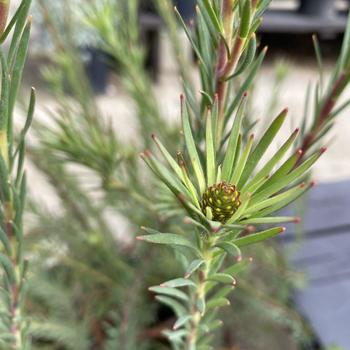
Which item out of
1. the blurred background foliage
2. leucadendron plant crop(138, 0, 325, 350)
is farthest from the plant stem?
the blurred background foliage

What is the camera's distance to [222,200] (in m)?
0.13

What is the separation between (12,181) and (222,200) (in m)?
0.08

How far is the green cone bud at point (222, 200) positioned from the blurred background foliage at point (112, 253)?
0.22m

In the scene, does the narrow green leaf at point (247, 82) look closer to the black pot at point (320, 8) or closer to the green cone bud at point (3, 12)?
the green cone bud at point (3, 12)

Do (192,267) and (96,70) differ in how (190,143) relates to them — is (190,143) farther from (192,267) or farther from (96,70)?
(96,70)

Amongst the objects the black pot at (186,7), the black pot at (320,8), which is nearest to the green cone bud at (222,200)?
the black pot at (186,7)

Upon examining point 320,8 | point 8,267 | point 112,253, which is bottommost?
point 112,253

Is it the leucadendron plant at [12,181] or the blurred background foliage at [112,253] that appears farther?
the blurred background foliage at [112,253]

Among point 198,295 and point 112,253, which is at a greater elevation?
point 198,295

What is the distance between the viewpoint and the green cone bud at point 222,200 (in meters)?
0.13

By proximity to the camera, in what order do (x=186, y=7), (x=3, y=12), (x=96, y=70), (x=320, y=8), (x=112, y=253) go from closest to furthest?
1. (x=3, y=12)
2. (x=112, y=253)
3. (x=186, y=7)
4. (x=96, y=70)
5. (x=320, y=8)

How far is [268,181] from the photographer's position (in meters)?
0.14

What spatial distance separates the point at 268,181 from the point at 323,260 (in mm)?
424

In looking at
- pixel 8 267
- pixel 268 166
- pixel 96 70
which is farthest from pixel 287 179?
pixel 96 70
